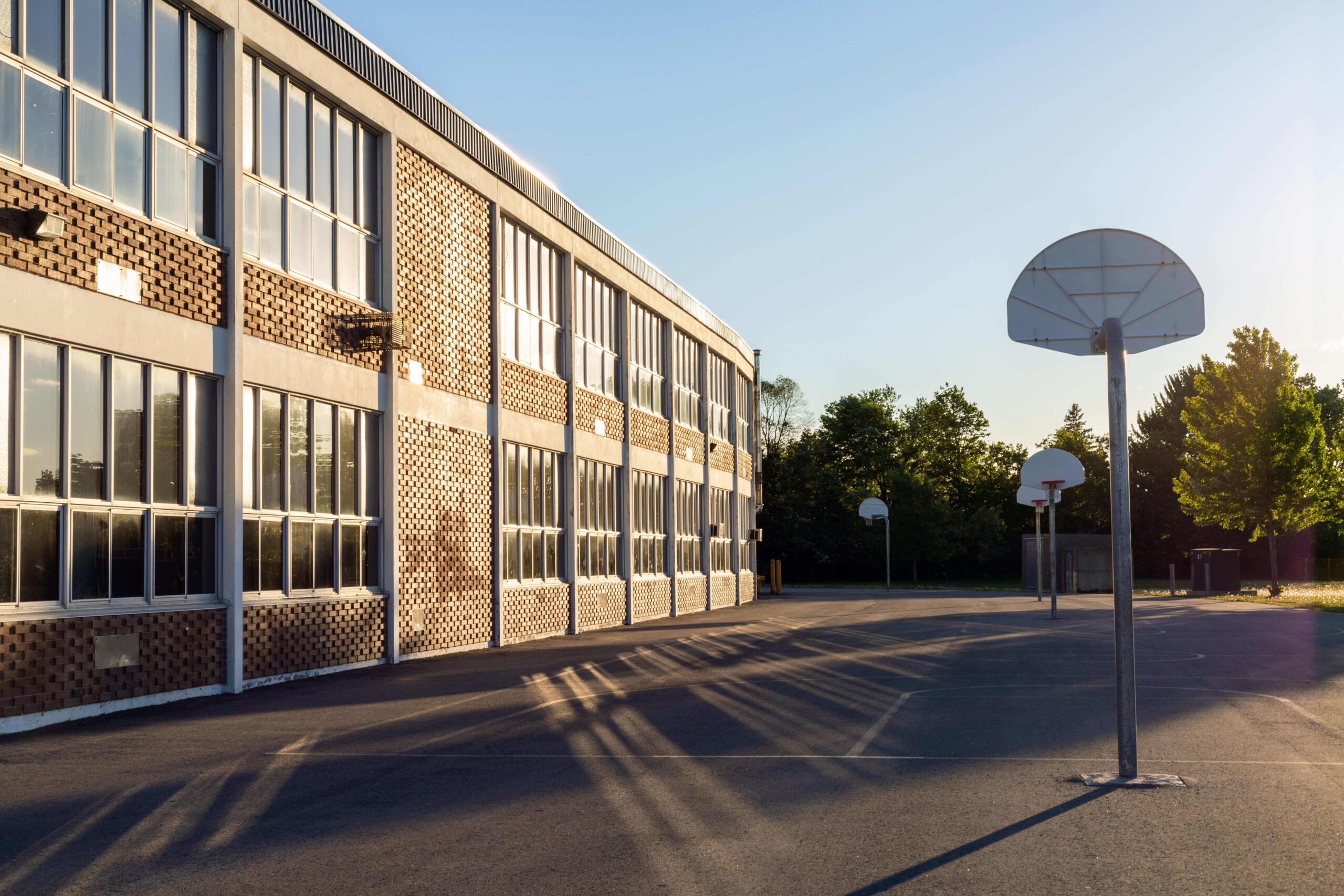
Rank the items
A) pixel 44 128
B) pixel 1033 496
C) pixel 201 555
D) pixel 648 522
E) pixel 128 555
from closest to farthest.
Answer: pixel 44 128
pixel 128 555
pixel 201 555
pixel 648 522
pixel 1033 496

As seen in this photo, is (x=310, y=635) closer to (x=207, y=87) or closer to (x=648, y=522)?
(x=207, y=87)

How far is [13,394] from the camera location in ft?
37.5

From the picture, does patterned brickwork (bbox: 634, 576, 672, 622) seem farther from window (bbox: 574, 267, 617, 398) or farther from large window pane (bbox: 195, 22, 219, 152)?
large window pane (bbox: 195, 22, 219, 152)

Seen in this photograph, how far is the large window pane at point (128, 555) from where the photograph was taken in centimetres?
1270

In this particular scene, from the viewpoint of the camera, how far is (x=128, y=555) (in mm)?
12883

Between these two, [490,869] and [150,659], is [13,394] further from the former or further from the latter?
[490,869]

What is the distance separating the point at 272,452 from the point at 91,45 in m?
4.90

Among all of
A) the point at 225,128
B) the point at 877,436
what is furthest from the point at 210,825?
the point at 877,436

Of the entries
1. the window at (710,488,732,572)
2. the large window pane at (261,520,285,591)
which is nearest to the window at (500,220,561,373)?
the large window pane at (261,520,285,591)

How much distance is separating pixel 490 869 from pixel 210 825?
6.25 feet

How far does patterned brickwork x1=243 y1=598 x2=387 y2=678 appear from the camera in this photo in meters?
14.8

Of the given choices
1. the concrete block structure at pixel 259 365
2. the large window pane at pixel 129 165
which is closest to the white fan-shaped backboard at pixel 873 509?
the concrete block structure at pixel 259 365

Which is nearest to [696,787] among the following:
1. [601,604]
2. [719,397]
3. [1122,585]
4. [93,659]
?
[1122,585]

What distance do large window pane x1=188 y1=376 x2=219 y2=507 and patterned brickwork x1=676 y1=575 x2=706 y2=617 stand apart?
20.0 m
